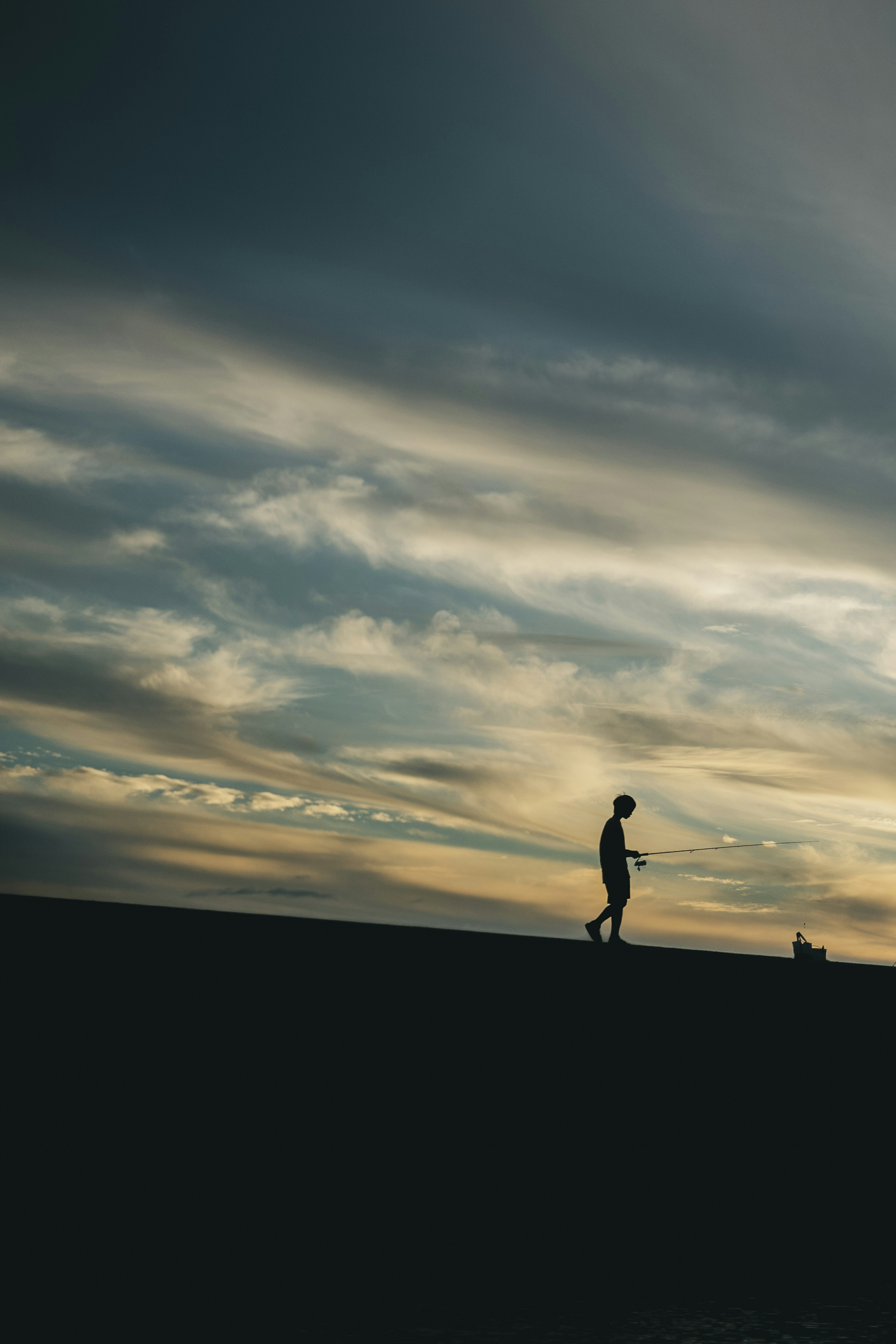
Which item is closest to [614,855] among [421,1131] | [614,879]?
[614,879]

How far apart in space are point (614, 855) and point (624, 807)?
579 mm

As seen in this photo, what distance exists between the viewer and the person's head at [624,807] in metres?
12.5

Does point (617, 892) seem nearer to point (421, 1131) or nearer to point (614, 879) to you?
point (614, 879)

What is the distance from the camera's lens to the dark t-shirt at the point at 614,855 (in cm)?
1220

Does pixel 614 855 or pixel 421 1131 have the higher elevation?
pixel 614 855

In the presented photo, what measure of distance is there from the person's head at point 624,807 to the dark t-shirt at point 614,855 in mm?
99

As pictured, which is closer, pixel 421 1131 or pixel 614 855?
pixel 421 1131

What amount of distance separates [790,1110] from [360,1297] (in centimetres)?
523

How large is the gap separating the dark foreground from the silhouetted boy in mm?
363

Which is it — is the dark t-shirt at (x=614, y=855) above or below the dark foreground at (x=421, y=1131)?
above

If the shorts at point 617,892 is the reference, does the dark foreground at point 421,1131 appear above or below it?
below

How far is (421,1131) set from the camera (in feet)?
32.2

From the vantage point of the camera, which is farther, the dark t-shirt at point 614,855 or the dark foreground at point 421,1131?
the dark t-shirt at point 614,855

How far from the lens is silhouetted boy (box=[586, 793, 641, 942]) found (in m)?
12.1
